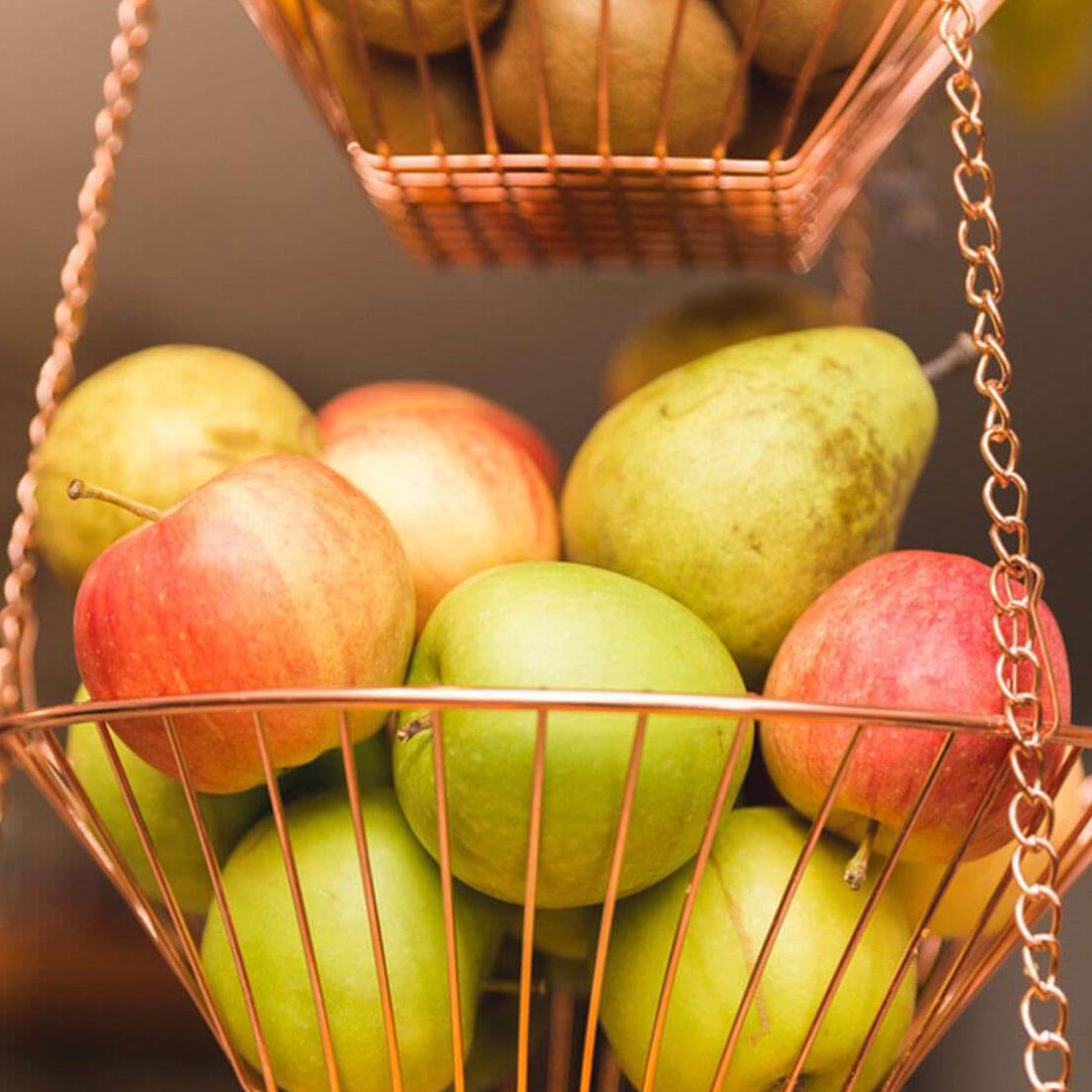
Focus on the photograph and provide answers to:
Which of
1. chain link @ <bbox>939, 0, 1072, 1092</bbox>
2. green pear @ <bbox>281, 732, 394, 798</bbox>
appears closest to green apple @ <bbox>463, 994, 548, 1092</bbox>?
green pear @ <bbox>281, 732, 394, 798</bbox>

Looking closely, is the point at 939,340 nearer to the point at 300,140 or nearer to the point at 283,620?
the point at 300,140

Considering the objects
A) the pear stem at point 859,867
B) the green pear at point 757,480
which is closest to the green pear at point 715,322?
the green pear at point 757,480

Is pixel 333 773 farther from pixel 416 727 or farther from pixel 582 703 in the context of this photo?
pixel 582 703

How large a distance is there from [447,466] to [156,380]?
5.7 inches

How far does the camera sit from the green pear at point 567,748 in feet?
1.48

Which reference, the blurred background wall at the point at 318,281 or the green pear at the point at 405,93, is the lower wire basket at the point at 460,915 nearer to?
the green pear at the point at 405,93

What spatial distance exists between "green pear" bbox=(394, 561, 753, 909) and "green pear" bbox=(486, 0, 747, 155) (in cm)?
19

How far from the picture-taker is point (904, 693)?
1.54ft

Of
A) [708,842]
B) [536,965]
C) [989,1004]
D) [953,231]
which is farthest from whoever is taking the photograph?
[953,231]

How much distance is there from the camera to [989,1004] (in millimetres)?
822

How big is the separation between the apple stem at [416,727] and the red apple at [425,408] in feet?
0.71

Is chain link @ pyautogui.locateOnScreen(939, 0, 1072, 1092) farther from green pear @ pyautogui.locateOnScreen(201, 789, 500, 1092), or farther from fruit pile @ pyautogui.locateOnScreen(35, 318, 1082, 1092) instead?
green pear @ pyautogui.locateOnScreen(201, 789, 500, 1092)

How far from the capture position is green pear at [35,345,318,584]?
1.98ft

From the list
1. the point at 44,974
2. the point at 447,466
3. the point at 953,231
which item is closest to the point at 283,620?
the point at 447,466
